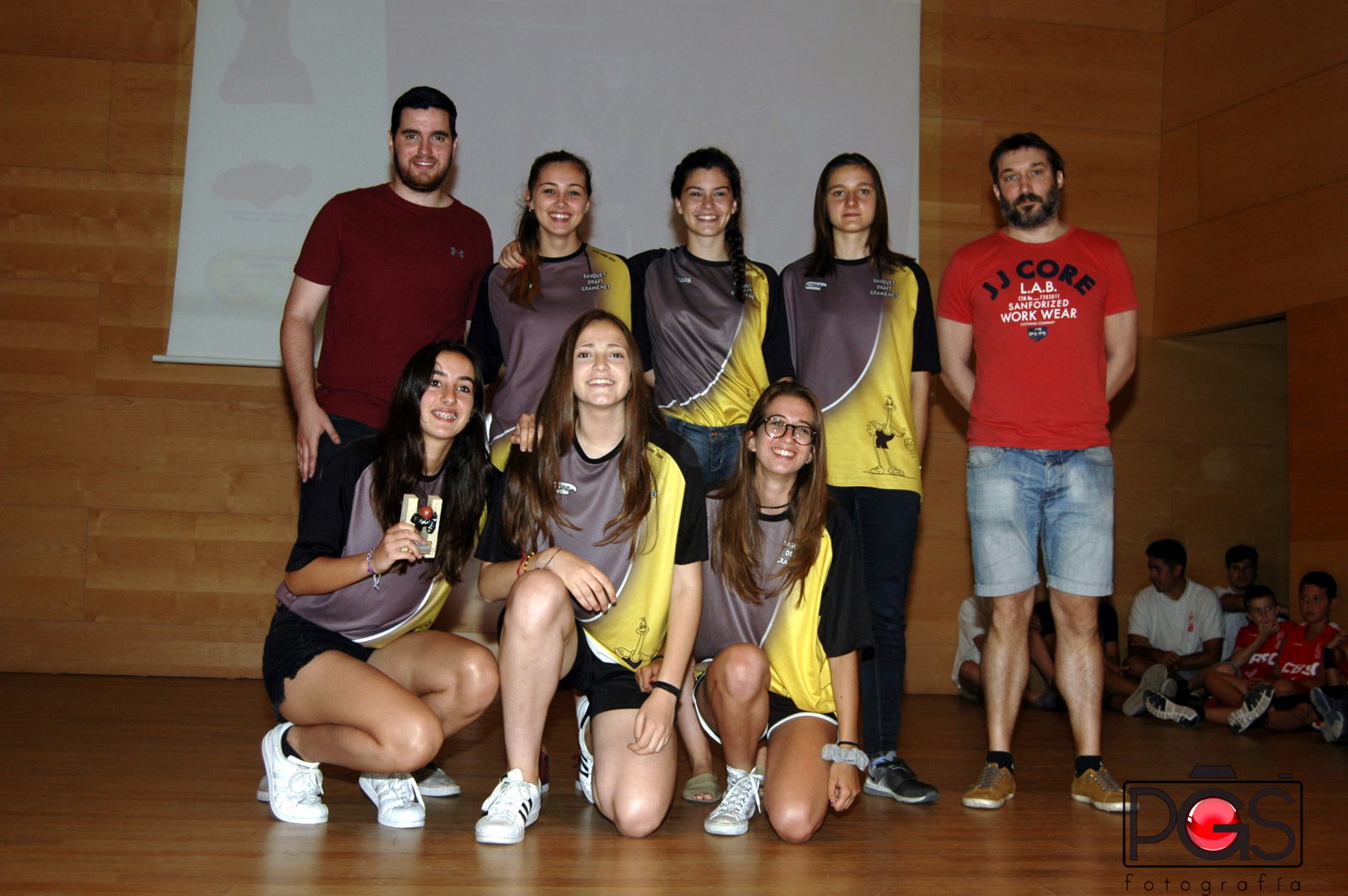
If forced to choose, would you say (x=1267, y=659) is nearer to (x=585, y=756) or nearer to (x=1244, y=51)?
(x=1244, y=51)

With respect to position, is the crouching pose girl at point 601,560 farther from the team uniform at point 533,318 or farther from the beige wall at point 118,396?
the beige wall at point 118,396

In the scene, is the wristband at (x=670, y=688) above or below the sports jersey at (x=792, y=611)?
below

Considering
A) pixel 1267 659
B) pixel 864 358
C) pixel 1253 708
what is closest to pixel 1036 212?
pixel 864 358

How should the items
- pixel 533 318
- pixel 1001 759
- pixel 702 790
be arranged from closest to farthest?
pixel 702 790, pixel 1001 759, pixel 533 318

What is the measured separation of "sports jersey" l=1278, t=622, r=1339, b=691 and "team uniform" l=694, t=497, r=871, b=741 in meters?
2.97

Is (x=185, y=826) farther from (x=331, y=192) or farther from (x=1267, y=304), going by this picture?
(x=1267, y=304)

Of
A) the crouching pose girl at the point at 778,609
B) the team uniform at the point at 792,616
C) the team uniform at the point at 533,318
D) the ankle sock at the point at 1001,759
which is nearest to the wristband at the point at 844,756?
the crouching pose girl at the point at 778,609

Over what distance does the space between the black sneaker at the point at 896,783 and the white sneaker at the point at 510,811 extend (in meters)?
0.96

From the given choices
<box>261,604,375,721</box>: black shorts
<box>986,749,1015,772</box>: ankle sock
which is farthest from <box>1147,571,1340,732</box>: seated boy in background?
<box>261,604,375,721</box>: black shorts

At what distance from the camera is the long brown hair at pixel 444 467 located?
2502mm

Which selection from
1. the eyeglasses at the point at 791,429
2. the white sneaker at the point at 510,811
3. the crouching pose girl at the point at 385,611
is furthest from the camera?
the eyeglasses at the point at 791,429

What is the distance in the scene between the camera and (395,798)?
7.92 ft

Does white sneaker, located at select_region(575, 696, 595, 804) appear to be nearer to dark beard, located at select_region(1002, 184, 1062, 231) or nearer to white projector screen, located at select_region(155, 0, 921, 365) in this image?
dark beard, located at select_region(1002, 184, 1062, 231)

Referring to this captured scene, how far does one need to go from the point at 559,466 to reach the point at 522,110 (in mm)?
3243
